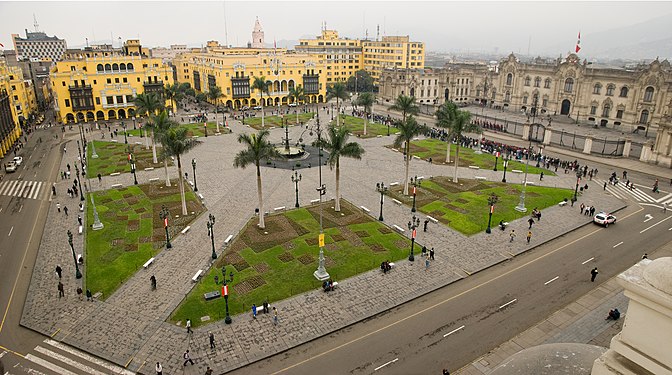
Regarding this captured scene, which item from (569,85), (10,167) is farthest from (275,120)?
(569,85)

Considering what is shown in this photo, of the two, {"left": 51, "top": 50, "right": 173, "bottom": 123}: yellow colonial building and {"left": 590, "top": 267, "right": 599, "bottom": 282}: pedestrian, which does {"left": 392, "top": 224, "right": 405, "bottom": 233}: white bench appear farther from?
{"left": 51, "top": 50, "right": 173, "bottom": 123}: yellow colonial building

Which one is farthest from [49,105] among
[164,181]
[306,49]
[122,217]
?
[122,217]

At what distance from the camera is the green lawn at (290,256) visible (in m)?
A: 28.2

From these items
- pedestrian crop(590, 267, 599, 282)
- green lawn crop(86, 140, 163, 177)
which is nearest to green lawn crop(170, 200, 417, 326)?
pedestrian crop(590, 267, 599, 282)

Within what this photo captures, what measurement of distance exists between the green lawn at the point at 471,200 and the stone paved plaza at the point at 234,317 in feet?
5.04

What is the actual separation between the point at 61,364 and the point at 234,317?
938 centimetres

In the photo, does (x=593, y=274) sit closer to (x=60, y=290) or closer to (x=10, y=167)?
(x=60, y=290)

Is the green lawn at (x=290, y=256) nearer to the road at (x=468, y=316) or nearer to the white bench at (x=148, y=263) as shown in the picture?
the white bench at (x=148, y=263)

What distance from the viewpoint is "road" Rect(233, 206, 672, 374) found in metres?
22.9

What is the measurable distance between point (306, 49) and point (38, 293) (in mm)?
134017

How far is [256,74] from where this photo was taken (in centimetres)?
10894

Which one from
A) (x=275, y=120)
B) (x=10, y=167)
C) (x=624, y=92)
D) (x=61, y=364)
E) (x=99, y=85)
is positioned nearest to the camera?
(x=61, y=364)

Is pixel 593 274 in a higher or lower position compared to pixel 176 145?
lower

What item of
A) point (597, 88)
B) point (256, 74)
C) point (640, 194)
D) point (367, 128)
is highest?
point (256, 74)
